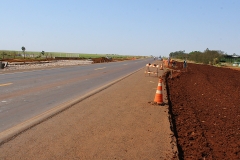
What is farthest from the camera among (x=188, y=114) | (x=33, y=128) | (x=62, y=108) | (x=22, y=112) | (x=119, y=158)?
(x=188, y=114)

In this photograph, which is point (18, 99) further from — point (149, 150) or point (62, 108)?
point (149, 150)

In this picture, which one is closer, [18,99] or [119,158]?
[119,158]

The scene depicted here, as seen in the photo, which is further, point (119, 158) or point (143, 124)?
point (143, 124)

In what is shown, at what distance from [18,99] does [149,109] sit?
434 centimetres

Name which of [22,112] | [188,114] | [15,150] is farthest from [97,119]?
[188,114]

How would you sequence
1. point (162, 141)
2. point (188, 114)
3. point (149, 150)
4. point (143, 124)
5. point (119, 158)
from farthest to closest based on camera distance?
point (188, 114), point (143, 124), point (162, 141), point (149, 150), point (119, 158)

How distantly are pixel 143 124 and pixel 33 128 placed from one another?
2.47 m

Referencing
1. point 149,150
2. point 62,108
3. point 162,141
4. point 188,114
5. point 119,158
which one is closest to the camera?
point 119,158

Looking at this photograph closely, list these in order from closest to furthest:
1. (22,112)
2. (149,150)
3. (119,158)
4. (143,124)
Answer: (119,158), (149,150), (143,124), (22,112)

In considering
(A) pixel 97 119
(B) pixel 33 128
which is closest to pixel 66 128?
(B) pixel 33 128

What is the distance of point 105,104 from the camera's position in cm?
879

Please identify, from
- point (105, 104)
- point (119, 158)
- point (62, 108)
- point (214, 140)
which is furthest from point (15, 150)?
point (105, 104)

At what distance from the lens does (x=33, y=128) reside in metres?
5.65

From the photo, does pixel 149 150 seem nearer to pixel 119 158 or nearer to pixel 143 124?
pixel 119 158
